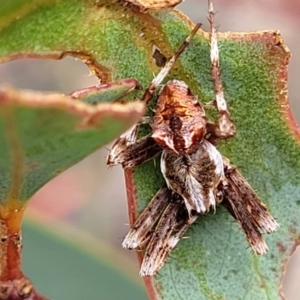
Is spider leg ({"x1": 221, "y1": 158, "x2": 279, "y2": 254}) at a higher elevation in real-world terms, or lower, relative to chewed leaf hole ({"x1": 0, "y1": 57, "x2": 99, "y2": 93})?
higher

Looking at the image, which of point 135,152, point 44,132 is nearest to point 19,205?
point 44,132

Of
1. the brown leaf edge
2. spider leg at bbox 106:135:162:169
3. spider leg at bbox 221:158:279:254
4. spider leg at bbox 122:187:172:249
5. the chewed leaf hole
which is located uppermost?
the brown leaf edge

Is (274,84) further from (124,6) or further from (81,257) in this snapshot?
(81,257)

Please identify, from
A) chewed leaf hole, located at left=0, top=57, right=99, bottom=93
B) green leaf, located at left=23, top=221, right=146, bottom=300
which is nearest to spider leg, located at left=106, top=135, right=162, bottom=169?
green leaf, located at left=23, top=221, right=146, bottom=300

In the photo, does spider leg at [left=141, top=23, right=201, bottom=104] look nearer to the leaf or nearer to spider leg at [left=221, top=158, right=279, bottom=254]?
the leaf

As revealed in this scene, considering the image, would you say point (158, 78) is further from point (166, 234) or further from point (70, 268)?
point (70, 268)

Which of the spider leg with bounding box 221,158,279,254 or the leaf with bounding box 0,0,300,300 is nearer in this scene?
the leaf with bounding box 0,0,300,300

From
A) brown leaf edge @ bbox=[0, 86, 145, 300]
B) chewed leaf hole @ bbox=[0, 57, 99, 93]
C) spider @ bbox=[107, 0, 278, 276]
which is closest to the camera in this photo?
brown leaf edge @ bbox=[0, 86, 145, 300]

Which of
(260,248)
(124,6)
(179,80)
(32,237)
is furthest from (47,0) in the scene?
(32,237)
